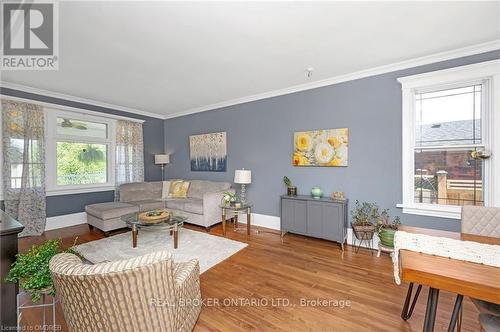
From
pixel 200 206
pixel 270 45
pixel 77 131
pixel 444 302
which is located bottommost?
pixel 444 302

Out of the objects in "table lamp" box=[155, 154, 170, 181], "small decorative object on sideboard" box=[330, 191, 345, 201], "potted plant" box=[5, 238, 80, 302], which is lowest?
"potted plant" box=[5, 238, 80, 302]

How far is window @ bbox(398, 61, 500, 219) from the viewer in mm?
2408

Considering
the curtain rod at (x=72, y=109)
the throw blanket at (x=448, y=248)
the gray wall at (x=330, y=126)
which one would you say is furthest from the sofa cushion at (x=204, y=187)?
the throw blanket at (x=448, y=248)

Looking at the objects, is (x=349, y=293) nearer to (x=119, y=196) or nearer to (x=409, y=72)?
(x=409, y=72)

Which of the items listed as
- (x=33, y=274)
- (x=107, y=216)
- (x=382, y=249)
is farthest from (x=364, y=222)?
(x=107, y=216)

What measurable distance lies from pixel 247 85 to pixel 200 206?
238 cm

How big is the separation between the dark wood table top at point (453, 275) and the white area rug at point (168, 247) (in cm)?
206

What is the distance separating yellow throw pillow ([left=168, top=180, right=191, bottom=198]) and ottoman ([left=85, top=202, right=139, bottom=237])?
1000 millimetres

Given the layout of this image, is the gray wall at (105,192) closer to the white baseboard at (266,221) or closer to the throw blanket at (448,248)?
the white baseboard at (266,221)

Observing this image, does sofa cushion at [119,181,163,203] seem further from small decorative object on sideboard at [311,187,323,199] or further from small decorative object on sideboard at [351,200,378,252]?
small decorative object on sideboard at [351,200,378,252]

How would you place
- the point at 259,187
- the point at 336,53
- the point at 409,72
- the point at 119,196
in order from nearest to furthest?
the point at 336,53 → the point at 409,72 → the point at 259,187 → the point at 119,196

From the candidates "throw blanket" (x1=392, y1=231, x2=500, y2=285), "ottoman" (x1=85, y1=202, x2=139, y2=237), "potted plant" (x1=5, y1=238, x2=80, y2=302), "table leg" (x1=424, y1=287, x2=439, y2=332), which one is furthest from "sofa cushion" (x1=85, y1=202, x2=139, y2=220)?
"table leg" (x1=424, y1=287, x2=439, y2=332)

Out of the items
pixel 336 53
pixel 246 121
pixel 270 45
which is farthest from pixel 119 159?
pixel 336 53

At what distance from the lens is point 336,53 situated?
2.58 meters
